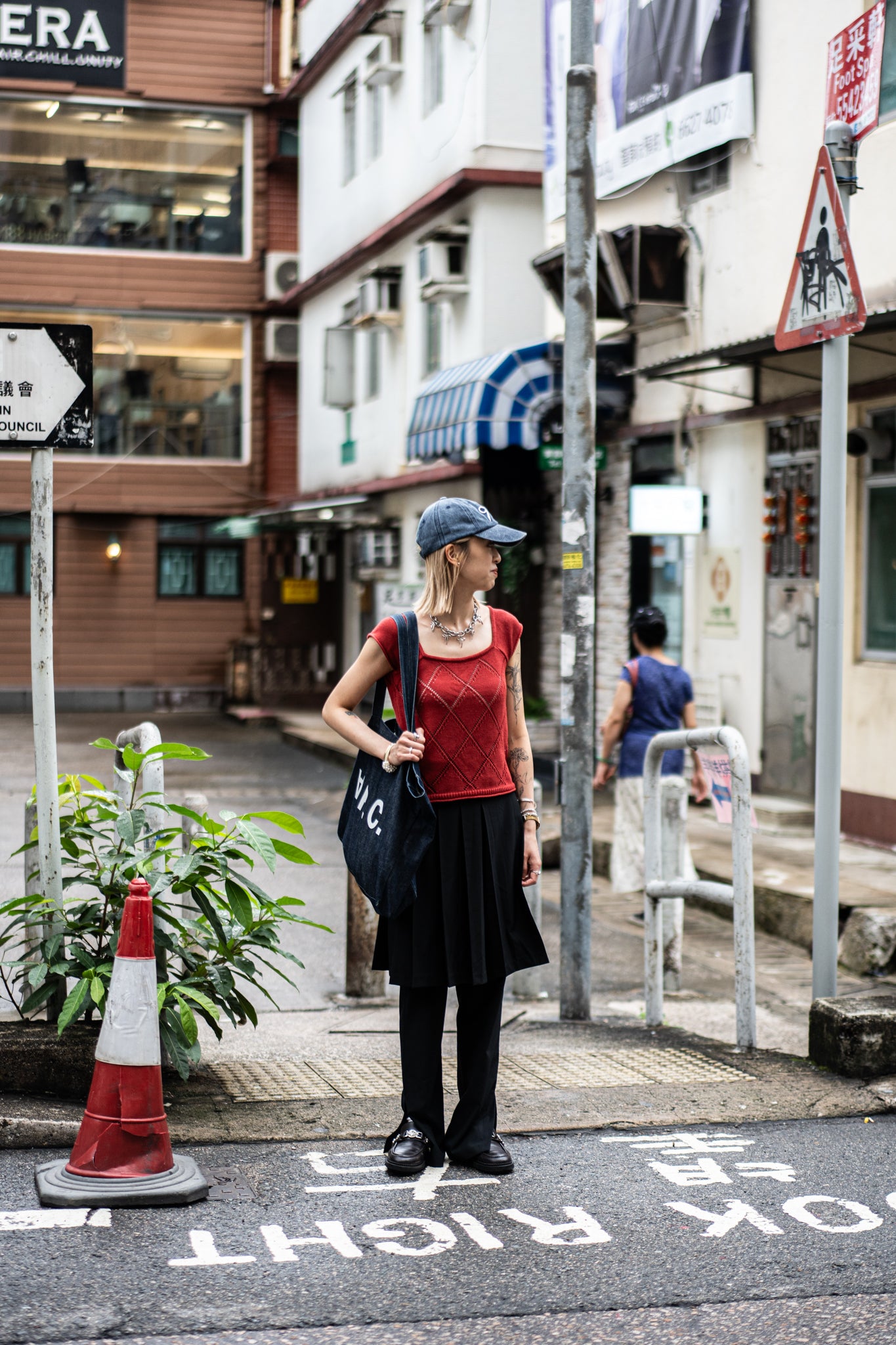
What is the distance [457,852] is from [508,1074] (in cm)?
155

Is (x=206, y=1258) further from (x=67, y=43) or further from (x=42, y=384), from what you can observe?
(x=67, y=43)

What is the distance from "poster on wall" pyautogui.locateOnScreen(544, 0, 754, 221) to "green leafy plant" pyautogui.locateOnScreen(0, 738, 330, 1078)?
7.88m

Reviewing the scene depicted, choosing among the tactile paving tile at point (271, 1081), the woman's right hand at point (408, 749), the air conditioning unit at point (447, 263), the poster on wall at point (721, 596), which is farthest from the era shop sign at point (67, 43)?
the woman's right hand at point (408, 749)

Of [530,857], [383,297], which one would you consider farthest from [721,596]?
[530,857]

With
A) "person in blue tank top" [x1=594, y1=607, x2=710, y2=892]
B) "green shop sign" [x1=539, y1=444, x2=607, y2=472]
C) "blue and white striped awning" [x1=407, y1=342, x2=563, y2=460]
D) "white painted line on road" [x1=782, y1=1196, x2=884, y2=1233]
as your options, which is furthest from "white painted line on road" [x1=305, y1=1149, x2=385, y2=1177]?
"green shop sign" [x1=539, y1=444, x2=607, y2=472]

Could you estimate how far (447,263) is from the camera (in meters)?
18.2

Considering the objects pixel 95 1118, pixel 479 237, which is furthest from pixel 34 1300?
pixel 479 237

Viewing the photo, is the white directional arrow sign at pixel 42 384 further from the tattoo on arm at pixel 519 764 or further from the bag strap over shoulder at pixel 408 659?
the tattoo on arm at pixel 519 764

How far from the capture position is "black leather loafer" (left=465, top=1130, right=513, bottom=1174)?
15.5 feet

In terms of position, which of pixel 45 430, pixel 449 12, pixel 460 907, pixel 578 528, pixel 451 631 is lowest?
pixel 460 907

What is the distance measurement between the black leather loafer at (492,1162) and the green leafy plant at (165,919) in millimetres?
910

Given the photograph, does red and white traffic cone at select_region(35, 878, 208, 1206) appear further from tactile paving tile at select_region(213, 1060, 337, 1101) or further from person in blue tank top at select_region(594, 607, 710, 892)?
person in blue tank top at select_region(594, 607, 710, 892)

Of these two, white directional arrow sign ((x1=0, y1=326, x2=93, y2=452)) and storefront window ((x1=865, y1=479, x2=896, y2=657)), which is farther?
storefront window ((x1=865, y1=479, x2=896, y2=657))

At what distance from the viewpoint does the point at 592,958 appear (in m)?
9.00
